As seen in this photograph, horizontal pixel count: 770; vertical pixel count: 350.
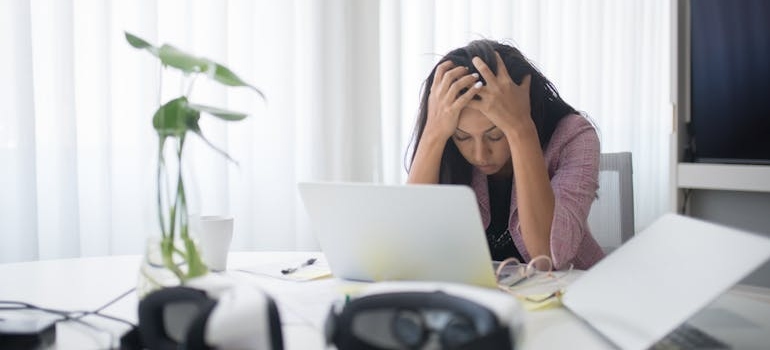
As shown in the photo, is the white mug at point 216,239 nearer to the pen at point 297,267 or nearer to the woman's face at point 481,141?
the pen at point 297,267

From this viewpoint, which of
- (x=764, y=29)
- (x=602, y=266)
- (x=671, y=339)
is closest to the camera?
(x=671, y=339)

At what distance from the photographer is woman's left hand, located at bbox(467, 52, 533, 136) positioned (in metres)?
1.36

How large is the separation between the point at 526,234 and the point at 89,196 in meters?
1.38

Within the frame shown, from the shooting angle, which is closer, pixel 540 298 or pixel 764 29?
pixel 540 298

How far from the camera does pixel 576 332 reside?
2.52 feet

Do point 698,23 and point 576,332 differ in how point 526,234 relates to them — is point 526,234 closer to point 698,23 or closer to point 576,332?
point 576,332

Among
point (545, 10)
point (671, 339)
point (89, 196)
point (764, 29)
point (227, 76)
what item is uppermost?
point (545, 10)

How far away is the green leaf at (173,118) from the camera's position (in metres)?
0.74

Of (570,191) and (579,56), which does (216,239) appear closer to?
(570,191)

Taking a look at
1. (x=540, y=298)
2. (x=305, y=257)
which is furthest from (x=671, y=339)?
(x=305, y=257)

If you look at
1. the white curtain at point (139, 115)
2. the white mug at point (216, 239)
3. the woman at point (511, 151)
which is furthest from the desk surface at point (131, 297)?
the white curtain at point (139, 115)

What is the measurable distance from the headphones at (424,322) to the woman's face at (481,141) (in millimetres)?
860

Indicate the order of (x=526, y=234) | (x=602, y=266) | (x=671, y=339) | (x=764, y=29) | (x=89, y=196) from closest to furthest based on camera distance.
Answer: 1. (x=671, y=339)
2. (x=602, y=266)
3. (x=526, y=234)
4. (x=764, y=29)
5. (x=89, y=196)

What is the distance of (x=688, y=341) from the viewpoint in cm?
72
